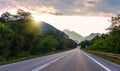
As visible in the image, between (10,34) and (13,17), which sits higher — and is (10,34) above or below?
below

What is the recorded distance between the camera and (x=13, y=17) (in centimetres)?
11112

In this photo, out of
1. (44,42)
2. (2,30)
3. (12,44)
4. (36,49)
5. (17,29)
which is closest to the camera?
(2,30)

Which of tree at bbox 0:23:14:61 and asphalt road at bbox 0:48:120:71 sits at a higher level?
tree at bbox 0:23:14:61

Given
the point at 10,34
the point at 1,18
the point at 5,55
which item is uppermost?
the point at 1,18

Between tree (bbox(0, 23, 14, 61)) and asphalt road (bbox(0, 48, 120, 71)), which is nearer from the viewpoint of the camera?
asphalt road (bbox(0, 48, 120, 71))

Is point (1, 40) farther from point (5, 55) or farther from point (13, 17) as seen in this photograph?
point (13, 17)

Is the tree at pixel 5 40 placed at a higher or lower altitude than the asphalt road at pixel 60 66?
higher

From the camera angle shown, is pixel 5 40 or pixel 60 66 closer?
pixel 60 66

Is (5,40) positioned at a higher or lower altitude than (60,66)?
higher

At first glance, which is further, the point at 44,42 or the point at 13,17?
the point at 44,42

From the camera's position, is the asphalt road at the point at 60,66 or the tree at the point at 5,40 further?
the tree at the point at 5,40

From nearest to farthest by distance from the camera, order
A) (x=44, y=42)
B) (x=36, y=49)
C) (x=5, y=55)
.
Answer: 1. (x=5, y=55)
2. (x=36, y=49)
3. (x=44, y=42)

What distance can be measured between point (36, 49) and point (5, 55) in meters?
40.7

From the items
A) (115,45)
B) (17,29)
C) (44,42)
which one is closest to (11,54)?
(17,29)
